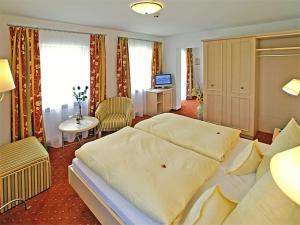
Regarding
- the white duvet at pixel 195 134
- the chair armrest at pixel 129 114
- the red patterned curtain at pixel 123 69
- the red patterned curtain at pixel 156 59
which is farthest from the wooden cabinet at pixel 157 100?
the white duvet at pixel 195 134

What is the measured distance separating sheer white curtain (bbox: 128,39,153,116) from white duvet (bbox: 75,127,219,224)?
3.24 m

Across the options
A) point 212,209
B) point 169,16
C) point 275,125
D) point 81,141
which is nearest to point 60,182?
point 81,141

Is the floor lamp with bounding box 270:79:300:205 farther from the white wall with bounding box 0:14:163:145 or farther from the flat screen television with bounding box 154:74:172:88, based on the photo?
the flat screen television with bounding box 154:74:172:88

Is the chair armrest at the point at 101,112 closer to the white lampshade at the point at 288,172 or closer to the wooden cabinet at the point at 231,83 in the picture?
the wooden cabinet at the point at 231,83

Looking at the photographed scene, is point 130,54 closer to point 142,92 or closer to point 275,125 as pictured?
point 142,92

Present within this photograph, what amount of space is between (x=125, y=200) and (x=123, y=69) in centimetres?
387

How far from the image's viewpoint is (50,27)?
3.62 m

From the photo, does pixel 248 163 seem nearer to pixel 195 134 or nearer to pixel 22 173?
pixel 195 134

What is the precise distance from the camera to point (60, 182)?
2.79 metres

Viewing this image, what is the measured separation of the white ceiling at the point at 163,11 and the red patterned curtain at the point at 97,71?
0.45 metres

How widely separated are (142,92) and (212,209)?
4.77 m

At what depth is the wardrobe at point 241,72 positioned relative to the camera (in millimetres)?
3873

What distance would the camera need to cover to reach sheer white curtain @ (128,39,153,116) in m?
5.34

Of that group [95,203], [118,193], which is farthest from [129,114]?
[118,193]
